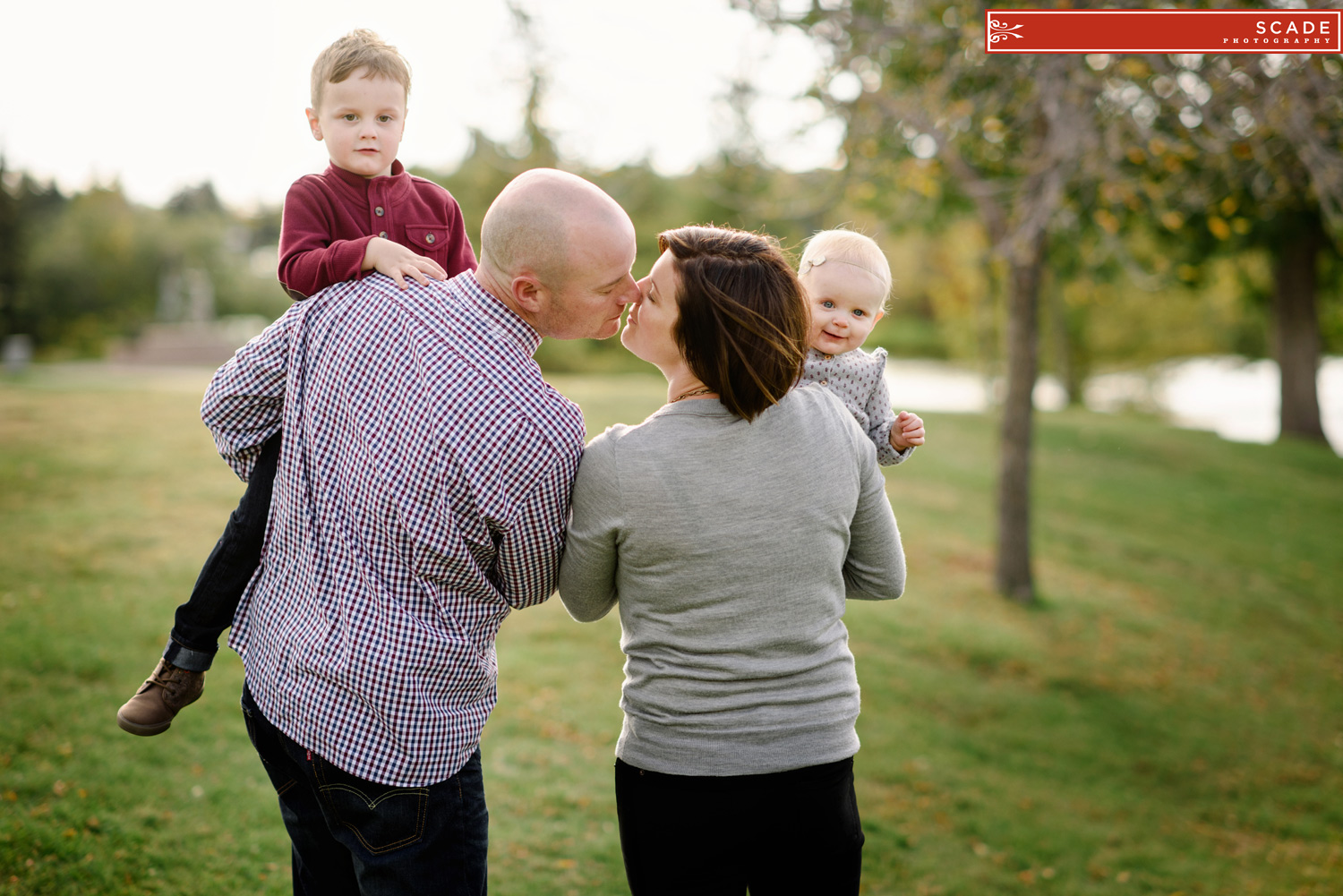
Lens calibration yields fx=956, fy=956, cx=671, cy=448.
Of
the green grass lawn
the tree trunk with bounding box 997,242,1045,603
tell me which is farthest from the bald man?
the tree trunk with bounding box 997,242,1045,603

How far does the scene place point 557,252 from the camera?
65.8 inches

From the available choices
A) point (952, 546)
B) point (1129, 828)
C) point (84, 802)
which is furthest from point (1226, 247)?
point (84, 802)

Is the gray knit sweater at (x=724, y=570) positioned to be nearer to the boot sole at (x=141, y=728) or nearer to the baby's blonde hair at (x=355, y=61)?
the baby's blonde hair at (x=355, y=61)

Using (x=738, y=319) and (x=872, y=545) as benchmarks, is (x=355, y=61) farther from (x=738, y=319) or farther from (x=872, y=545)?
(x=872, y=545)

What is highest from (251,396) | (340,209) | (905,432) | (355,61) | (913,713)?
(355,61)

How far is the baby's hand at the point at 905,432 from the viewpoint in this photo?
2090 millimetres

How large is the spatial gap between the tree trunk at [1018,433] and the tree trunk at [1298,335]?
399 inches

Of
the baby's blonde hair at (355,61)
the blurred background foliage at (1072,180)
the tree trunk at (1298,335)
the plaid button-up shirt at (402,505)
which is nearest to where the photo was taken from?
the plaid button-up shirt at (402,505)

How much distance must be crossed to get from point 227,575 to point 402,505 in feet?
2.05

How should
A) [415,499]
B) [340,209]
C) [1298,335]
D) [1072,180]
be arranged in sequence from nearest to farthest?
[415,499] → [340,209] → [1072,180] → [1298,335]

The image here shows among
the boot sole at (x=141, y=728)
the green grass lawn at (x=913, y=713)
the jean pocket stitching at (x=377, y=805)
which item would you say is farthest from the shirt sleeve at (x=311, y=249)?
the green grass lawn at (x=913, y=713)

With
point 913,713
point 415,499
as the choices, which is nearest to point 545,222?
point 415,499

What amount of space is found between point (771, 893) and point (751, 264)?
121 cm

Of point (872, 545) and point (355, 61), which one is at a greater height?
point (355, 61)
